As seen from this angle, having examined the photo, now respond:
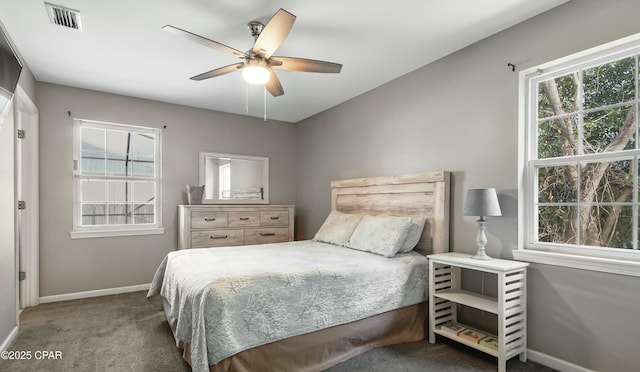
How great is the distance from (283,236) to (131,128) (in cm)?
243

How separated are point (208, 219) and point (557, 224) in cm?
358

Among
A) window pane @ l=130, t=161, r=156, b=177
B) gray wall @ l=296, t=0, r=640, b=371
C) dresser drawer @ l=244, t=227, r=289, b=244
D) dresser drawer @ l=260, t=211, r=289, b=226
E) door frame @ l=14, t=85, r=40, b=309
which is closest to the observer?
gray wall @ l=296, t=0, r=640, b=371

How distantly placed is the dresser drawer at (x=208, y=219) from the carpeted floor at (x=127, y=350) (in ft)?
3.74

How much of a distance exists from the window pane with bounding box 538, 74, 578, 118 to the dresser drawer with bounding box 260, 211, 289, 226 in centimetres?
325

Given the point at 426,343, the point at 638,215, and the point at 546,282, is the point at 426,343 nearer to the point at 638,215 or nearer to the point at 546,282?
the point at 546,282

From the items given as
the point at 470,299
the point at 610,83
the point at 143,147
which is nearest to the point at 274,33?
the point at 610,83

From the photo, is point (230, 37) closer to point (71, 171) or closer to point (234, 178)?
point (234, 178)

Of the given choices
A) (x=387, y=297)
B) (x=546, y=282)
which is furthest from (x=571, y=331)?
(x=387, y=297)

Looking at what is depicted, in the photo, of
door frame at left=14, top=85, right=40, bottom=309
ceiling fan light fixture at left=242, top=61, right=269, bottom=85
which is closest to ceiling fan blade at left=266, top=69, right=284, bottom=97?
ceiling fan light fixture at left=242, top=61, right=269, bottom=85

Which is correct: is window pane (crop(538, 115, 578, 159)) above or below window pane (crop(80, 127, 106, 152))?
below

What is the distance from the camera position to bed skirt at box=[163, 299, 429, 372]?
194 centimetres

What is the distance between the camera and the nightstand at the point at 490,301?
6.93 ft

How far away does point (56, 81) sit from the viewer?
11.7 ft

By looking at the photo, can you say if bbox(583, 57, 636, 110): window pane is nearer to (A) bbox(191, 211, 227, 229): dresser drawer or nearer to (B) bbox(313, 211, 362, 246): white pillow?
A: (B) bbox(313, 211, 362, 246): white pillow
